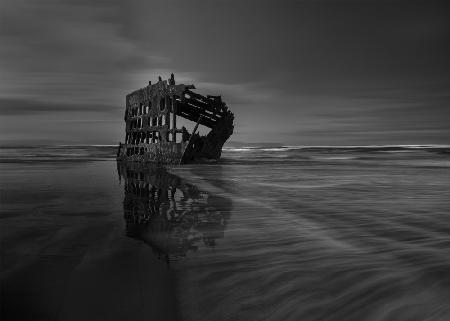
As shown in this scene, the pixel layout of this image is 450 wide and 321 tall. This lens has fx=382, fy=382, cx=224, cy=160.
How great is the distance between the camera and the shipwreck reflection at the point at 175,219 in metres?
3.53

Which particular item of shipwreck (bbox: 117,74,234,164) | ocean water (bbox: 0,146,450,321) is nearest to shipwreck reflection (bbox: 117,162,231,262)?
ocean water (bbox: 0,146,450,321)

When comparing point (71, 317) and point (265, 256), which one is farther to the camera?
point (265, 256)

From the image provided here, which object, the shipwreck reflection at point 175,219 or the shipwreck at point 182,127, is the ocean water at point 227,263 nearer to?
the shipwreck reflection at point 175,219

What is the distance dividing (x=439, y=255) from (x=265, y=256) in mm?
1326

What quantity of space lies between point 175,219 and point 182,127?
47.7ft

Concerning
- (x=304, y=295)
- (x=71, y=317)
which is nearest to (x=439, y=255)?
(x=304, y=295)

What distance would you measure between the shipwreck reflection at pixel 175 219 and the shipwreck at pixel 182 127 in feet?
37.1

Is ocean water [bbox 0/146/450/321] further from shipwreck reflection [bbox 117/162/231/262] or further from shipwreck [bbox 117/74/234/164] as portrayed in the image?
shipwreck [bbox 117/74/234/164]

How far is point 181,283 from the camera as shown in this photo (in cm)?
244

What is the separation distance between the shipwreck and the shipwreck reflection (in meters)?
11.3

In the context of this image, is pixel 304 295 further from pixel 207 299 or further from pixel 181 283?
pixel 181 283

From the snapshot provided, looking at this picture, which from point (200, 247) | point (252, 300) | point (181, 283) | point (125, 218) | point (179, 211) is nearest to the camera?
point (252, 300)

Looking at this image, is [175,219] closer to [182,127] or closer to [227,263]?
[227,263]

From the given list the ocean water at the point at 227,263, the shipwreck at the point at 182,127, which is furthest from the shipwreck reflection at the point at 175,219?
the shipwreck at the point at 182,127
